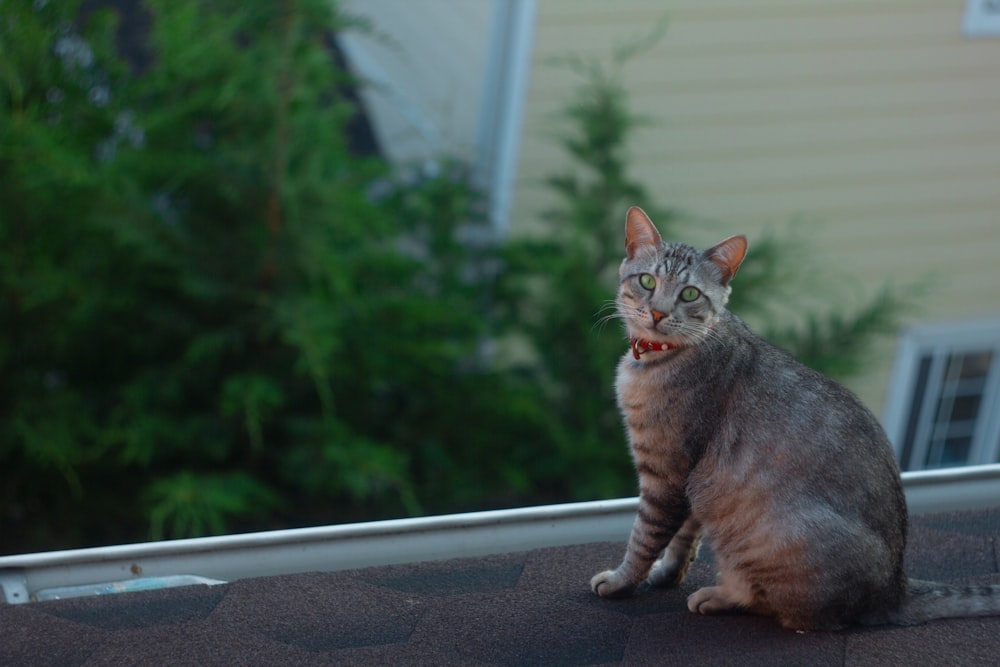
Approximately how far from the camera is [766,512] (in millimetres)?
1652

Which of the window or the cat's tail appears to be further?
the window

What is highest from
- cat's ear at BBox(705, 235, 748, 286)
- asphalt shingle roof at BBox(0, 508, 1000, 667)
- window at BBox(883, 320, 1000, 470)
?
cat's ear at BBox(705, 235, 748, 286)

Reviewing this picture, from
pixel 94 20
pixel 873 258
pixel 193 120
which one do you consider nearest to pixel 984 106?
pixel 873 258

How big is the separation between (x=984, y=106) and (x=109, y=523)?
422cm

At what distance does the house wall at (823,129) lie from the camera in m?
4.36

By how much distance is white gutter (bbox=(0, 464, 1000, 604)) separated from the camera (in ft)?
6.11

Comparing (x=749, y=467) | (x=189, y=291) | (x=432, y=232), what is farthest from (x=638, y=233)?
(x=432, y=232)

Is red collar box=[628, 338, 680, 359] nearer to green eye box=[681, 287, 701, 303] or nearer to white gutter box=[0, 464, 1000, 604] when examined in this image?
green eye box=[681, 287, 701, 303]

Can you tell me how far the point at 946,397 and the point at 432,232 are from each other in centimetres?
300

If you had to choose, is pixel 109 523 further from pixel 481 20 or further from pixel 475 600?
pixel 481 20

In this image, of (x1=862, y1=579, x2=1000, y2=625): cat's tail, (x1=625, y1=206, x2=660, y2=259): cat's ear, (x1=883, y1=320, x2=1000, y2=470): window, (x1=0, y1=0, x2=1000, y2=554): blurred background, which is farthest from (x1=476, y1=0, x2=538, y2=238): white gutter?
(x1=862, y1=579, x2=1000, y2=625): cat's tail

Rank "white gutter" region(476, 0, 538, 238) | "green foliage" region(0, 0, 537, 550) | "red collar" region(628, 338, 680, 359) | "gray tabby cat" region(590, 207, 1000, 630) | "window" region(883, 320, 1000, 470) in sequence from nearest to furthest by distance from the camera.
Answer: "gray tabby cat" region(590, 207, 1000, 630) → "red collar" region(628, 338, 680, 359) → "green foliage" region(0, 0, 537, 550) → "white gutter" region(476, 0, 538, 238) → "window" region(883, 320, 1000, 470)

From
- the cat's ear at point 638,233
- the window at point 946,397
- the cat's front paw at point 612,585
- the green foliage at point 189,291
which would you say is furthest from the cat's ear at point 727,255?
the window at point 946,397

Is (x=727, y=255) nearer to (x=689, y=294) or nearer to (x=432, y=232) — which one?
(x=689, y=294)
